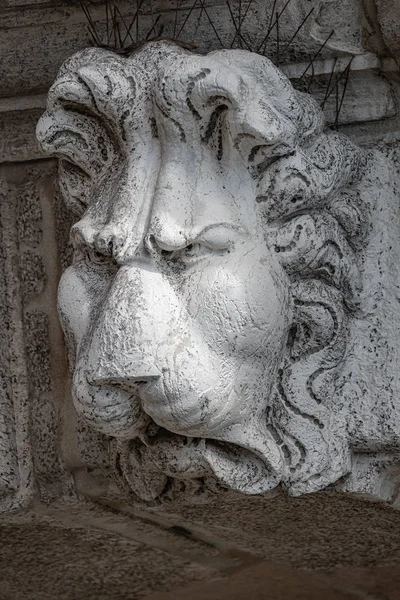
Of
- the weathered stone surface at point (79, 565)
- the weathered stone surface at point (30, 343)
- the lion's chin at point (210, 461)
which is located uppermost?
the weathered stone surface at point (30, 343)

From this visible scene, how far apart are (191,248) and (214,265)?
0.03m

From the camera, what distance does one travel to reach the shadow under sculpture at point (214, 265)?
1603 millimetres

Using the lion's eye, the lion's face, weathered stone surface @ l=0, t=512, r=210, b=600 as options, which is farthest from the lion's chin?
weathered stone surface @ l=0, t=512, r=210, b=600

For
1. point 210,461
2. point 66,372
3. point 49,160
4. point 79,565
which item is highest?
point 49,160

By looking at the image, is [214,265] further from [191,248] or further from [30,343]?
[30,343]

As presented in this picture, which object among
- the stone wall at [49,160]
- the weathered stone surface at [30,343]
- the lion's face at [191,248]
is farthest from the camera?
the weathered stone surface at [30,343]

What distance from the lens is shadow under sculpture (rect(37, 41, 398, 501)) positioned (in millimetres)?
1603

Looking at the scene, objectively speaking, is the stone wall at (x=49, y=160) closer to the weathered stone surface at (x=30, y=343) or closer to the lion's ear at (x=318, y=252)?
the weathered stone surface at (x=30, y=343)

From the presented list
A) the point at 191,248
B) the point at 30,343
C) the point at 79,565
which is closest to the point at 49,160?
the point at 30,343

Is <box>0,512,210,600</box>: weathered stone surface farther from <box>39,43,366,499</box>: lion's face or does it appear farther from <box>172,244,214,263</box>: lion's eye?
<box>172,244,214,263</box>: lion's eye

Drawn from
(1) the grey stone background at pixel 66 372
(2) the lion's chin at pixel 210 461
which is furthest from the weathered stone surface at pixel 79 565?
(2) the lion's chin at pixel 210 461

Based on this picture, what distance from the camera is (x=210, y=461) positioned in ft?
5.54

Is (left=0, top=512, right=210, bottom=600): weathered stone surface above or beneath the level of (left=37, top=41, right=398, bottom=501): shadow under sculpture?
beneath

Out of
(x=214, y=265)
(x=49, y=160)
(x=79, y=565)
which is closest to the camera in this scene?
(x=214, y=265)
